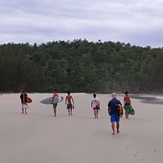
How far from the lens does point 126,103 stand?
2095 centimetres

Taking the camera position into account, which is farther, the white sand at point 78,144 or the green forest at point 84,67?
the green forest at point 84,67

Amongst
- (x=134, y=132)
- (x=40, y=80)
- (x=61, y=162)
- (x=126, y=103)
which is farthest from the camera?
(x=40, y=80)

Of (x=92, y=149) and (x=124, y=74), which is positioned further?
(x=124, y=74)

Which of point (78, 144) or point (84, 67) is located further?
point (84, 67)

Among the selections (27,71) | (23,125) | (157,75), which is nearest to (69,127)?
(23,125)

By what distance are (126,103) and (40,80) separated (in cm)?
7230

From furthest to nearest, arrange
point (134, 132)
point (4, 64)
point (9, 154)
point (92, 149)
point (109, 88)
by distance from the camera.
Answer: point (109, 88) < point (4, 64) < point (134, 132) < point (92, 149) < point (9, 154)

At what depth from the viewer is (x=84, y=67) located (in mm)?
121625

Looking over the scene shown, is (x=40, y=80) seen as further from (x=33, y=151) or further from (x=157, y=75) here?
(x=33, y=151)

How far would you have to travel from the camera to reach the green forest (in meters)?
89.0

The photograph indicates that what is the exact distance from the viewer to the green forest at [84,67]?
8900 centimetres

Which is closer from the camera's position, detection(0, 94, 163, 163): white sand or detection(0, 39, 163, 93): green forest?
detection(0, 94, 163, 163): white sand

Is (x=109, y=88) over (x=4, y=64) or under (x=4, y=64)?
under

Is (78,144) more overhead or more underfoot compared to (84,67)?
more underfoot
